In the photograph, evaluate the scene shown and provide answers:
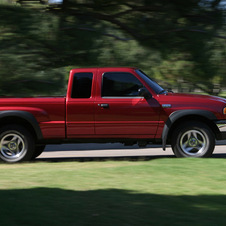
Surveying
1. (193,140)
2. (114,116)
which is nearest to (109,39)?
(114,116)

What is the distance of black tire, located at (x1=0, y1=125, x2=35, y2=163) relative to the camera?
935cm

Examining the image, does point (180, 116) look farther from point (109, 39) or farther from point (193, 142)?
point (109, 39)

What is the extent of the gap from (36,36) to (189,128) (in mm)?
5245

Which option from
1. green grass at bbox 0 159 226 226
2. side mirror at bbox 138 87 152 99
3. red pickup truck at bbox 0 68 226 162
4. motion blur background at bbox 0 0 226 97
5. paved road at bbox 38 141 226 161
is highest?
motion blur background at bbox 0 0 226 97

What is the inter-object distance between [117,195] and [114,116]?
11.4 feet

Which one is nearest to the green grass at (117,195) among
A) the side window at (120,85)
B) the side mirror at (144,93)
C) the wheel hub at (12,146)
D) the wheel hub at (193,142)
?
the wheel hub at (193,142)

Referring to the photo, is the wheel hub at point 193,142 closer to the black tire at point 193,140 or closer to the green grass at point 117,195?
the black tire at point 193,140

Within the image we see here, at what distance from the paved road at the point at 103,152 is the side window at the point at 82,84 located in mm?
1853

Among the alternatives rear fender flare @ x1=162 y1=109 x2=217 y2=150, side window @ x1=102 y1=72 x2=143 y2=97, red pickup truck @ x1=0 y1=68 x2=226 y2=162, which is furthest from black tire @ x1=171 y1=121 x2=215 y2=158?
side window @ x1=102 y1=72 x2=143 y2=97

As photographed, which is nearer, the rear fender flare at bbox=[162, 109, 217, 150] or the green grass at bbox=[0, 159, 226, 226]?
the green grass at bbox=[0, 159, 226, 226]

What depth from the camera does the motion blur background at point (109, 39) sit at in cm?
1245

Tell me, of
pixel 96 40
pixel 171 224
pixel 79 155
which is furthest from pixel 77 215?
pixel 96 40

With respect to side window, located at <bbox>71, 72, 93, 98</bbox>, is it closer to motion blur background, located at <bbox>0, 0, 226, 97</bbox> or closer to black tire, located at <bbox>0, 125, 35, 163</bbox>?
black tire, located at <bbox>0, 125, 35, 163</bbox>

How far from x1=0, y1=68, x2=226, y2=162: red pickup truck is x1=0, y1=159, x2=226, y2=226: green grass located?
917 mm
